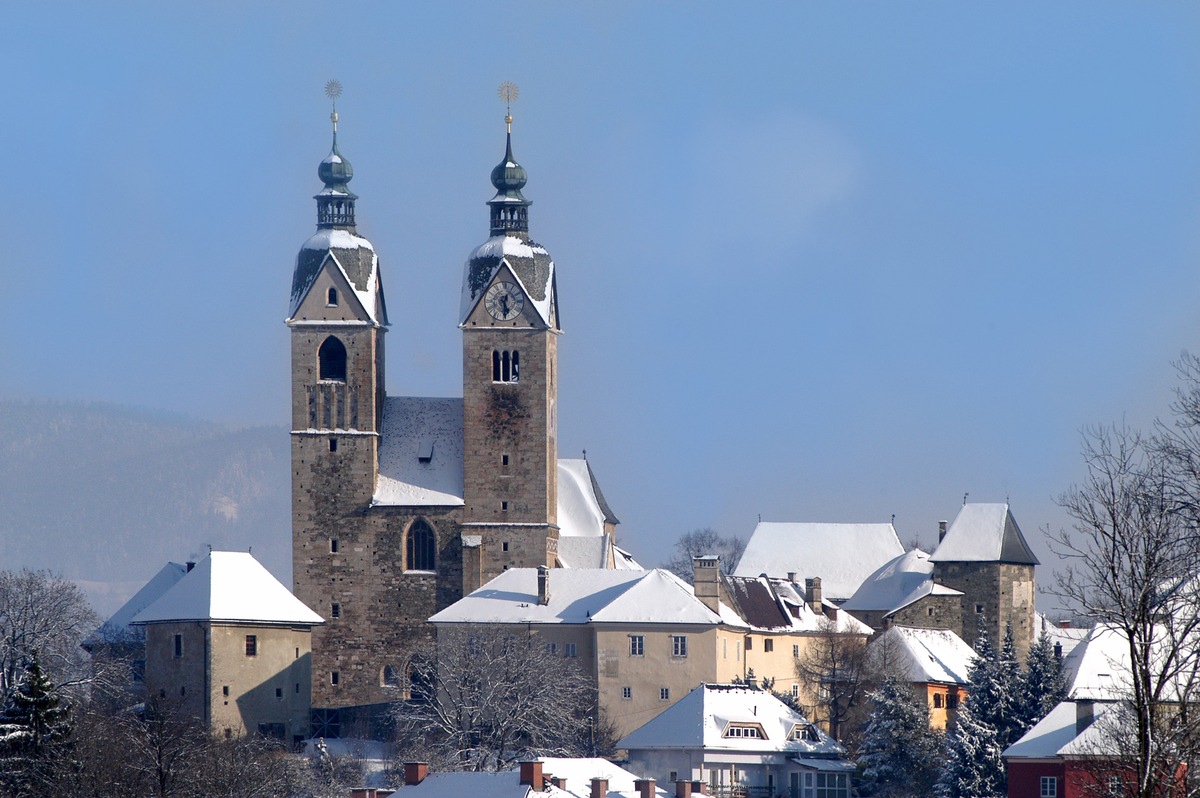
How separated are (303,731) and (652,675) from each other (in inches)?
431

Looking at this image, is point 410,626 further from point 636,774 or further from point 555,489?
point 636,774

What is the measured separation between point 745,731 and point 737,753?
887 millimetres

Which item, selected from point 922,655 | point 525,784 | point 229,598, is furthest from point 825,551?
point 525,784

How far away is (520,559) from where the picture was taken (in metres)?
78.0

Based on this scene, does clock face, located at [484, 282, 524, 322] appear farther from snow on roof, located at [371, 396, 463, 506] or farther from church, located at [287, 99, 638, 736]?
snow on roof, located at [371, 396, 463, 506]

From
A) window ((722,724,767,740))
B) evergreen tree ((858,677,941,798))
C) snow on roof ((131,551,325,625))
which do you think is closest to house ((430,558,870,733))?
snow on roof ((131,551,325,625))

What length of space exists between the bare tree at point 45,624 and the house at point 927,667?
83.2 ft

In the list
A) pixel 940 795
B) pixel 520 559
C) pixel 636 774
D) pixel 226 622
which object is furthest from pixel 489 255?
pixel 940 795

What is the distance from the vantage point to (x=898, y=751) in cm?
6494

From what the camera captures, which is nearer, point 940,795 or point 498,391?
point 940,795

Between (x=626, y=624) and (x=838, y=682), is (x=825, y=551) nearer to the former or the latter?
(x=838, y=682)

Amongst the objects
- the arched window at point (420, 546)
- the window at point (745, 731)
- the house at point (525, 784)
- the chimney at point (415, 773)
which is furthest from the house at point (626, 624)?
the chimney at point (415, 773)

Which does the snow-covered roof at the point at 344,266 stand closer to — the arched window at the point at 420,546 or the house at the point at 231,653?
the arched window at the point at 420,546

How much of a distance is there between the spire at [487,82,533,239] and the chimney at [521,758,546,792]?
106 ft
